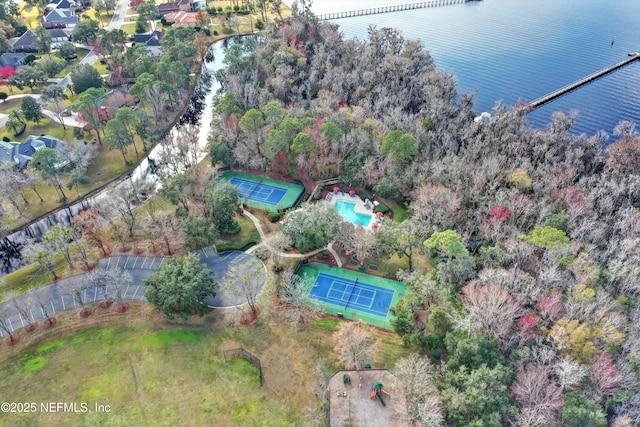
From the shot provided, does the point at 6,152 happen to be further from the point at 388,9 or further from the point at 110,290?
the point at 388,9

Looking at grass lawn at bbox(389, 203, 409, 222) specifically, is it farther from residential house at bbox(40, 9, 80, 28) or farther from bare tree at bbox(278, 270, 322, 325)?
residential house at bbox(40, 9, 80, 28)

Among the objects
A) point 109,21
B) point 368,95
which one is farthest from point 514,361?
point 109,21

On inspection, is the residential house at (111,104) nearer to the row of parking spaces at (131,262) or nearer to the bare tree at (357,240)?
the row of parking spaces at (131,262)

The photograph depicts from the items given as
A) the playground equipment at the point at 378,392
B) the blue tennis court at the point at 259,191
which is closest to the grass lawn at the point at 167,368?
the playground equipment at the point at 378,392

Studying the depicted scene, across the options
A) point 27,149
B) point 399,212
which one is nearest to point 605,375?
point 399,212

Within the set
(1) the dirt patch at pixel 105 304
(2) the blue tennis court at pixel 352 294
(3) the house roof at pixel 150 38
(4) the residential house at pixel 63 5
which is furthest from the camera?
(4) the residential house at pixel 63 5

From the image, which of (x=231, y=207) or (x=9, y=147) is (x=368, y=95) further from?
(x=9, y=147)

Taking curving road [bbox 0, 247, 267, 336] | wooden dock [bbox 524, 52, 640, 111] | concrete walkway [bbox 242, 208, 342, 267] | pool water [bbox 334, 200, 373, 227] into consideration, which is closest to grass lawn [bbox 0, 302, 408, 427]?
curving road [bbox 0, 247, 267, 336]
